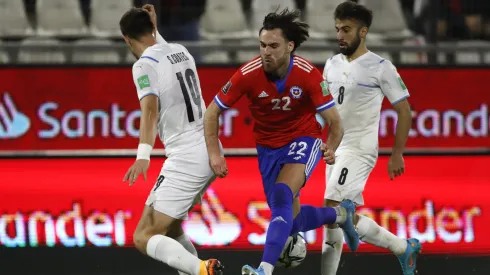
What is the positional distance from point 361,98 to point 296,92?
0.98m

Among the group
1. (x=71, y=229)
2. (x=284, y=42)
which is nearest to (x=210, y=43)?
(x=71, y=229)

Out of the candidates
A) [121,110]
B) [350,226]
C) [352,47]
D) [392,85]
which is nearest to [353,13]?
[352,47]

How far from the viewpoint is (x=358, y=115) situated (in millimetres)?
7094

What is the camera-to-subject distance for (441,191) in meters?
8.38

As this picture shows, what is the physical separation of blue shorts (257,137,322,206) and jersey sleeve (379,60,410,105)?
80 centimetres

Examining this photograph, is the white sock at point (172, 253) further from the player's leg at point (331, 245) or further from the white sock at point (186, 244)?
the player's leg at point (331, 245)

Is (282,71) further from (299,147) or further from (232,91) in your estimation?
(299,147)

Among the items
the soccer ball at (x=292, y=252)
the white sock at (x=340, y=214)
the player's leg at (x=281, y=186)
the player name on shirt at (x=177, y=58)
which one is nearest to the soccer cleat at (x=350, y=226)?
the white sock at (x=340, y=214)

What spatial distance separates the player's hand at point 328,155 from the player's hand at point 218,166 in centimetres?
59

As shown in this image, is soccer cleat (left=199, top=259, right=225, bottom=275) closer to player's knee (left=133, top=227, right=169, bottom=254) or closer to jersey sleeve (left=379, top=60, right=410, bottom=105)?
player's knee (left=133, top=227, right=169, bottom=254)

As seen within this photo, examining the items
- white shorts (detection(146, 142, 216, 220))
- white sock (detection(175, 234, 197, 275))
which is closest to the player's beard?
white shorts (detection(146, 142, 216, 220))

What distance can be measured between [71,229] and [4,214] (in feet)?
1.77

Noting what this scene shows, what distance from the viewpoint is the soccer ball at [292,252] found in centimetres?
653

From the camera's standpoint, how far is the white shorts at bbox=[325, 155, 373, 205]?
6.98m
